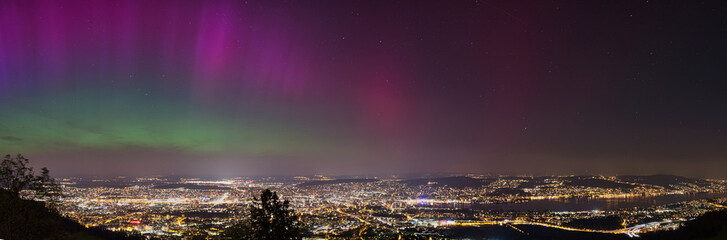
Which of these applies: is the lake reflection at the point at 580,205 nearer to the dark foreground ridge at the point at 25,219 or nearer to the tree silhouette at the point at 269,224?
the tree silhouette at the point at 269,224

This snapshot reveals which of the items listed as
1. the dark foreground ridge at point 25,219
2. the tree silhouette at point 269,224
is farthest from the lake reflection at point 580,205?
the dark foreground ridge at point 25,219

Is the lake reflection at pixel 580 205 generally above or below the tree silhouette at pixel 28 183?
below

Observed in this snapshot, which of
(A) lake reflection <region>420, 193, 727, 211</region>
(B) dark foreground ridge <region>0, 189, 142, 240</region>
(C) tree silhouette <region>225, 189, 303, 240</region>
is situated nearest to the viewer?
(B) dark foreground ridge <region>0, 189, 142, 240</region>

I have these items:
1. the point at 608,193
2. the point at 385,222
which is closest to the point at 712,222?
the point at 385,222

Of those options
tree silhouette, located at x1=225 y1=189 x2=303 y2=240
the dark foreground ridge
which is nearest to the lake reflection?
tree silhouette, located at x1=225 y1=189 x2=303 y2=240

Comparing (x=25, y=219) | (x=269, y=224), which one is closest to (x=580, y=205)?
(x=269, y=224)

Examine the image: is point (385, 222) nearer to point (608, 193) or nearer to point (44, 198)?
point (44, 198)

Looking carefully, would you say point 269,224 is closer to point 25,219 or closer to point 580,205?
point 25,219

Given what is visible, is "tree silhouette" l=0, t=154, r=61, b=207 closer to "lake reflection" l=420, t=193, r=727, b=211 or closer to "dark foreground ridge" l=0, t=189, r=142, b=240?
"dark foreground ridge" l=0, t=189, r=142, b=240
